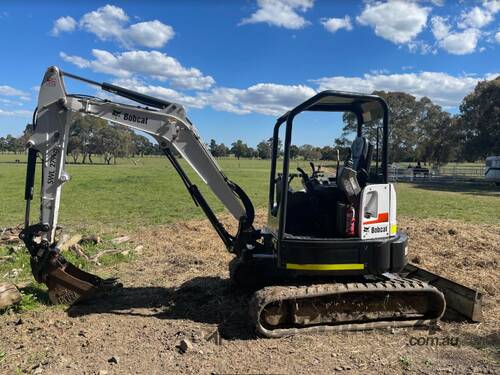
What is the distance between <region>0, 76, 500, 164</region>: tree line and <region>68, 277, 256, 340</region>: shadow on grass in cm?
241

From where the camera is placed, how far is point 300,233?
6.03m

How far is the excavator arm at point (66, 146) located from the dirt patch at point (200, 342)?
0.72 metres

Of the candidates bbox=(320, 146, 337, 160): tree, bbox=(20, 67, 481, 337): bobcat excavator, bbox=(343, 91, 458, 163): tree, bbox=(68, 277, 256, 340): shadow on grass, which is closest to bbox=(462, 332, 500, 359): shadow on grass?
bbox=(20, 67, 481, 337): bobcat excavator

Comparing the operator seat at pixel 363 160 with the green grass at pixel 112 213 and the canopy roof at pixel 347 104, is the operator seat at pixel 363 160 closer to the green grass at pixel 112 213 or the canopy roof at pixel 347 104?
the canopy roof at pixel 347 104

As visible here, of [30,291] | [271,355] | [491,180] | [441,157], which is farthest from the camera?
[441,157]

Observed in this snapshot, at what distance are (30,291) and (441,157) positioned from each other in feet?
197

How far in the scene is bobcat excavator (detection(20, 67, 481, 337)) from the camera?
5.55 metres

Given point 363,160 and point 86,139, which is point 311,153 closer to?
point 363,160

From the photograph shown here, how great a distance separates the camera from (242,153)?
133 metres

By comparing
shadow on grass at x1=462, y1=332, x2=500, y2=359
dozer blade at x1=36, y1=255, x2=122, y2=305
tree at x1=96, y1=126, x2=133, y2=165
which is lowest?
shadow on grass at x1=462, y1=332, x2=500, y2=359

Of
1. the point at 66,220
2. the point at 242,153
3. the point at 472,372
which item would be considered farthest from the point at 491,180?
the point at 242,153

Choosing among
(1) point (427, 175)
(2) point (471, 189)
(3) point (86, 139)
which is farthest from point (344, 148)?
(3) point (86, 139)

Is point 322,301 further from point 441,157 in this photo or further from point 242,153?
point 242,153

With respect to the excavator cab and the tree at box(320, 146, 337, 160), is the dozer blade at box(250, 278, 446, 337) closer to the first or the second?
the excavator cab
